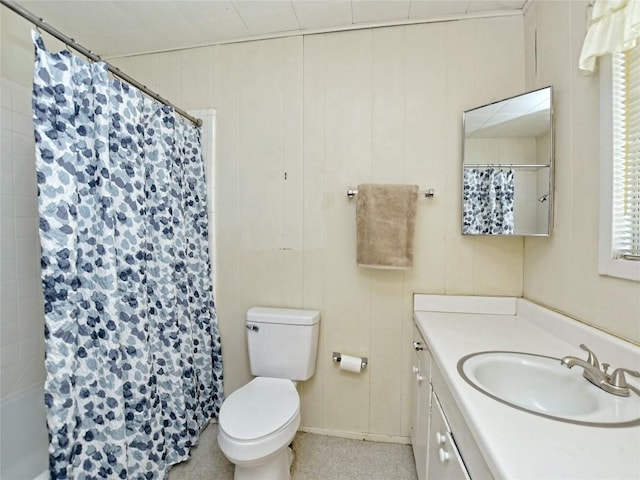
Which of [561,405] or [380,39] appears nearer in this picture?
[561,405]

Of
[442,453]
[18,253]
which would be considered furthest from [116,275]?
[442,453]

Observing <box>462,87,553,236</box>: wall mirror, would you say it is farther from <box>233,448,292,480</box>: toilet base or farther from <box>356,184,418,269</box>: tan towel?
<box>233,448,292,480</box>: toilet base

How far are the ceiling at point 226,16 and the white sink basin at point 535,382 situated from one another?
1.68 metres

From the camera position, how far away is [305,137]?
1706 mm

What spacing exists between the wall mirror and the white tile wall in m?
2.18

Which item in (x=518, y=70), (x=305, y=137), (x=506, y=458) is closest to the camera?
(x=506, y=458)

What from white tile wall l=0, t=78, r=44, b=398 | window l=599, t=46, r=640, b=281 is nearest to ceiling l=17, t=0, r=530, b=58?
white tile wall l=0, t=78, r=44, b=398

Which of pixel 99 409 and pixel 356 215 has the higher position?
pixel 356 215

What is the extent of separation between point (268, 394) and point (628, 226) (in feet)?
5.14

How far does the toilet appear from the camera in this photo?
1158 millimetres

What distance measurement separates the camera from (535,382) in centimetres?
95

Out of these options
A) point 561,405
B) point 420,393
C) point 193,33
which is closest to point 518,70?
point 561,405

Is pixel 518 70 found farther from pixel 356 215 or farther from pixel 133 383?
pixel 133 383

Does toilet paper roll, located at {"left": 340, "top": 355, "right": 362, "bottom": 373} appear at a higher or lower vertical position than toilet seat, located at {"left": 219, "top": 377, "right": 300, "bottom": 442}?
higher
